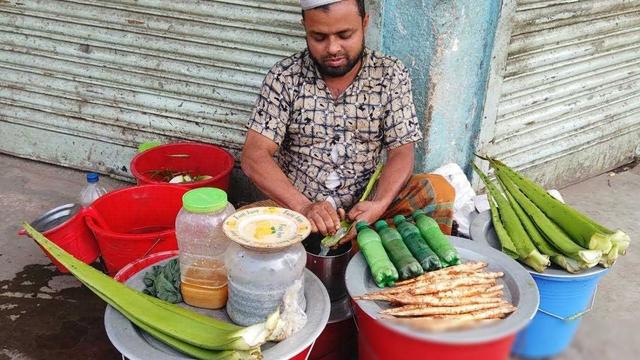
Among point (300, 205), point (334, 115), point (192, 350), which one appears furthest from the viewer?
point (334, 115)

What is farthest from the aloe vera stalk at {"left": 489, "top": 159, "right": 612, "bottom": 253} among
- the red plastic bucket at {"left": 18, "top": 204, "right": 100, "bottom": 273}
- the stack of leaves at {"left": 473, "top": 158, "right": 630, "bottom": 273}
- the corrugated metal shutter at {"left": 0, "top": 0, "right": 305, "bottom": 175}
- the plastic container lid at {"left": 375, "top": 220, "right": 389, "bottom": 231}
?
the red plastic bucket at {"left": 18, "top": 204, "right": 100, "bottom": 273}

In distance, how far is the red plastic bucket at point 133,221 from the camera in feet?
9.95

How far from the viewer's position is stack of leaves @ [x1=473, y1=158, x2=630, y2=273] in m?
2.64

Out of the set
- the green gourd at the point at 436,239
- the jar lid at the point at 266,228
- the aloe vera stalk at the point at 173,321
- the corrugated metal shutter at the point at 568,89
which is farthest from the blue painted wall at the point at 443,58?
the aloe vera stalk at the point at 173,321

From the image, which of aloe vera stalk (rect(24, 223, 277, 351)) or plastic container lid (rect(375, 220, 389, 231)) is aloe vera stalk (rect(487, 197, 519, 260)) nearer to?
plastic container lid (rect(375, 220, 389, 231))

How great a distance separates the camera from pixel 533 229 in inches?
114

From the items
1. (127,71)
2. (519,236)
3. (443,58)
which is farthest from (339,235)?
(127,71)

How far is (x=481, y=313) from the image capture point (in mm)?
2127

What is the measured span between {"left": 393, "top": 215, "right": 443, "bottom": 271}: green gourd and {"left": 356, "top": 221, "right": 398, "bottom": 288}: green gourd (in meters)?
0.12

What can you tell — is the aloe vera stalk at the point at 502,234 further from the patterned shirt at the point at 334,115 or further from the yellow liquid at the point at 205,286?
the yellow liquid at the point at 205,286

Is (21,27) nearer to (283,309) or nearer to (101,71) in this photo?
(101,71)

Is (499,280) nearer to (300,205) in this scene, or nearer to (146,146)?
(300,205)

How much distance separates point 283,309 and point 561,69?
9.52ft

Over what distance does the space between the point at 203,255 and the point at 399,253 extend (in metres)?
0.79
